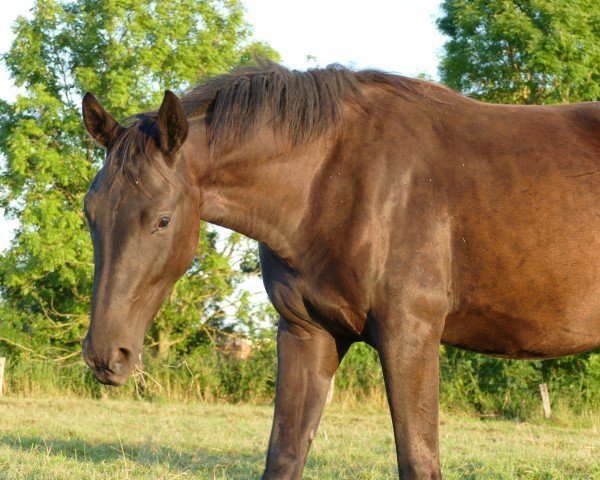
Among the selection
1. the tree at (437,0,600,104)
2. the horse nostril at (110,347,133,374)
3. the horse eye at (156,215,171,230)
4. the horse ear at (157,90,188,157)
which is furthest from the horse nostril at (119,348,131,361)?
the tree at (437,0,600,104)

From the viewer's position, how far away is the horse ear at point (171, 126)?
13.1ft

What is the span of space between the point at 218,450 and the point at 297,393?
3.82 meters

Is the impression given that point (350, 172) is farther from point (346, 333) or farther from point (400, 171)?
point (346, 333)

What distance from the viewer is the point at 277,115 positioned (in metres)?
4.47

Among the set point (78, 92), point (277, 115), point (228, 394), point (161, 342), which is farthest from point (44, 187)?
point (277, 115)

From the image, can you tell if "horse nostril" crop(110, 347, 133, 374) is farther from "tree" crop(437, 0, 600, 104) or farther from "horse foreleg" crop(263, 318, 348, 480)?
"tree" crop(437, 0, 600, 104)

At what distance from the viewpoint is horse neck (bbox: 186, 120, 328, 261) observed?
4.39 meters

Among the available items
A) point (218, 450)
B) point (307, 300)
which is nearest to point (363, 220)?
point (307, 300)

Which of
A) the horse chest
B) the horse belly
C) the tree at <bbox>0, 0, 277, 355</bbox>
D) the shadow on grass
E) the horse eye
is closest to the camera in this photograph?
the horse eye

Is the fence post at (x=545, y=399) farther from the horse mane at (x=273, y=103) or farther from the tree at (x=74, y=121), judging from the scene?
the horse mane at (x=273, y=103)

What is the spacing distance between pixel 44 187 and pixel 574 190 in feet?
61.6

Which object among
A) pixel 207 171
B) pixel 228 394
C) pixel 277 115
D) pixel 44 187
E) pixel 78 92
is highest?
pixel 78 92

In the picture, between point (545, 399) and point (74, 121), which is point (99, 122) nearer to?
point (545, 399)

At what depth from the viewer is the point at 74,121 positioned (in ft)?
72.5
